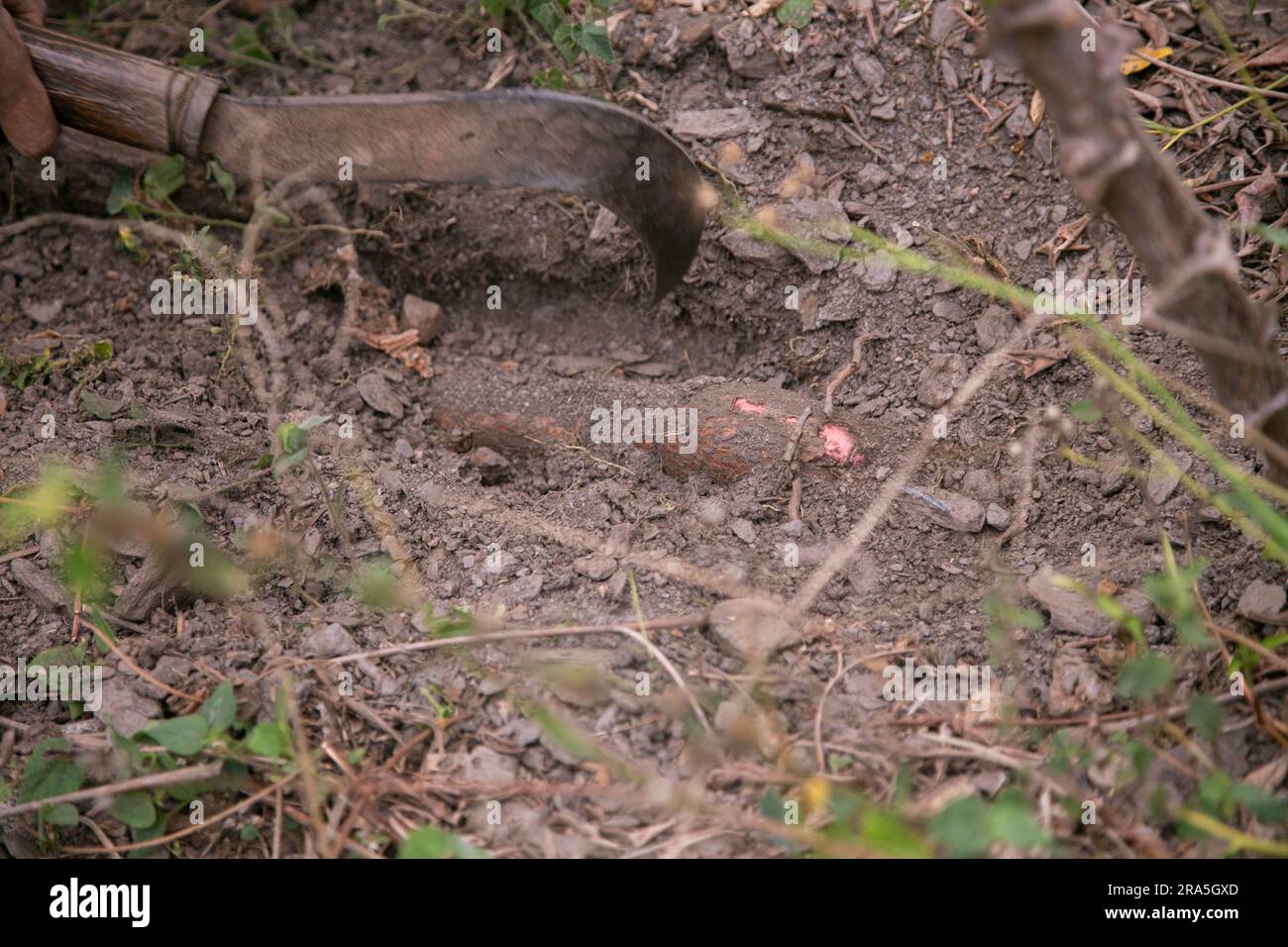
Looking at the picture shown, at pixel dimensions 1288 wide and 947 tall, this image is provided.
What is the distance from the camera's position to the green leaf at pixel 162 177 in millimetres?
2809

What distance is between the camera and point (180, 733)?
1.73 metres

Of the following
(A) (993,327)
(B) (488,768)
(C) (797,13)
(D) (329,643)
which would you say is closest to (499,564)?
(D) (329,643)

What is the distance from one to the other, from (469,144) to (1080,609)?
1676 millimetres

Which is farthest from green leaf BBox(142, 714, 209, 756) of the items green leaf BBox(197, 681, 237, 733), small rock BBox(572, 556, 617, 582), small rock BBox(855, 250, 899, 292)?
small rock BBox(855, 250, 899, 292)

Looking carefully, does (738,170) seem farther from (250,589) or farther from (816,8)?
(250,589)

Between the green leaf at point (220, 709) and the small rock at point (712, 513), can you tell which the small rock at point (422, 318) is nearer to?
the small rock at point (712, 513)

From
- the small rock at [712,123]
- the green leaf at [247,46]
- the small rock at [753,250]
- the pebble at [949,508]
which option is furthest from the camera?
the green leaf at [247,46]

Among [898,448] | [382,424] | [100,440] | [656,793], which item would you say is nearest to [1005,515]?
[898,448]

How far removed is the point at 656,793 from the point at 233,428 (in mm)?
1388

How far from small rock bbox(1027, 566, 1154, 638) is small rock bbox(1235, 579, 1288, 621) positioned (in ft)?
0.52

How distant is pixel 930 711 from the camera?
1.81m

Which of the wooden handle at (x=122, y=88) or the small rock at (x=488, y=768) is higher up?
the wooden handle at (x=122, y=88)

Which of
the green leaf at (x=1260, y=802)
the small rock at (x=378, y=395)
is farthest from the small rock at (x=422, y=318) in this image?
the green leaf at (x=1260, y=802)

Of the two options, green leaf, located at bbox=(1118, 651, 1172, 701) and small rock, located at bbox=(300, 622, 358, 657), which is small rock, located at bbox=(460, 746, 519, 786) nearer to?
small rock, located at bbox=(300, 622, 358, 657)
